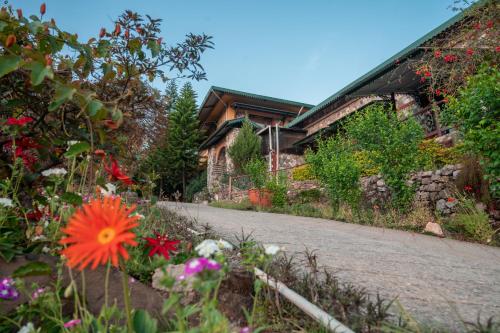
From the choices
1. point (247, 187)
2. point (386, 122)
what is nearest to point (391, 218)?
point (386, 122)

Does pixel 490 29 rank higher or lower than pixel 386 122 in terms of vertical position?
higher

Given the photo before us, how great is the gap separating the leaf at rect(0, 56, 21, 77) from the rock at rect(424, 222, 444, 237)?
517 cm

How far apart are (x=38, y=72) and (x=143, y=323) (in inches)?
29.1

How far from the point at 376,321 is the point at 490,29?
6422 millimetres

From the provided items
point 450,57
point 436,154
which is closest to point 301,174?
point 436,154

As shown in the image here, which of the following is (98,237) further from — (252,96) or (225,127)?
(252,96)

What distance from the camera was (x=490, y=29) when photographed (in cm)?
543

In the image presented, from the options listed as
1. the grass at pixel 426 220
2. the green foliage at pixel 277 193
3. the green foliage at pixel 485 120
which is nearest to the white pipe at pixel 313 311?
the green foliage at pixel 485 120

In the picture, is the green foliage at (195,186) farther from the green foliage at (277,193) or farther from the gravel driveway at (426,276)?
the gravel driveway at (426,276)

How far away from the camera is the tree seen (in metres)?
20.7

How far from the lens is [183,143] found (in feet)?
69.9

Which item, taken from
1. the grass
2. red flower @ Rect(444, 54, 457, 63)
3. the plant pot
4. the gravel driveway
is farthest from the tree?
the gravel driveway

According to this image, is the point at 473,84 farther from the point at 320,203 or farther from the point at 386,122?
the point at 320,203

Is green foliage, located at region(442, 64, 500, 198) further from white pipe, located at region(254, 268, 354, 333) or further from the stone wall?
white pipe, located at region(254, 268, 354, 333)
